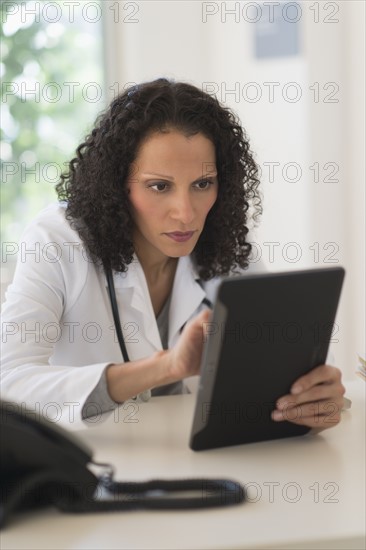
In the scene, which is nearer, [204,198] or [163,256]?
[204,198]

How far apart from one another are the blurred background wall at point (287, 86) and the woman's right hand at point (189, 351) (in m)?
2.41

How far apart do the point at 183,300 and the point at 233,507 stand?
102 cm

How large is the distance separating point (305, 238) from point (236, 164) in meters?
1.76

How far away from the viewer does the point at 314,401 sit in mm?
1605

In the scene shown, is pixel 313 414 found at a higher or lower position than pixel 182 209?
lower

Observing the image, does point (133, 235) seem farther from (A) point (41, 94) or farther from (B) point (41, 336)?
(A) point (41, 94)

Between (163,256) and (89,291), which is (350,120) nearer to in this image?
(163,256)

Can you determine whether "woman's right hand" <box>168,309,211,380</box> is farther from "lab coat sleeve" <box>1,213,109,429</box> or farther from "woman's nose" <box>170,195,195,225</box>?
"woman's nose" <box>170,195,195,225</box>

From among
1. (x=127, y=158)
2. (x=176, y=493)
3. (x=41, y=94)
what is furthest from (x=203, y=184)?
(x=41, y=94)

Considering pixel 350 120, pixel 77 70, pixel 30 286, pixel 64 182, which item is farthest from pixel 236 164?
pixel 77 70

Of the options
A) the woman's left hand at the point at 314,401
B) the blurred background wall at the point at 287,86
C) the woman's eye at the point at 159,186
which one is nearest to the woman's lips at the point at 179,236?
the woman's eye at the point at 159,186

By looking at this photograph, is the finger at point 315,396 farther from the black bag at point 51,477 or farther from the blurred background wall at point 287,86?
the blurred background wall at point 287,86

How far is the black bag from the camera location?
122 centimetres

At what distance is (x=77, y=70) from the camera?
4.08 meters
